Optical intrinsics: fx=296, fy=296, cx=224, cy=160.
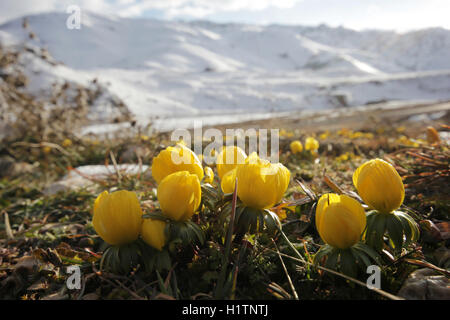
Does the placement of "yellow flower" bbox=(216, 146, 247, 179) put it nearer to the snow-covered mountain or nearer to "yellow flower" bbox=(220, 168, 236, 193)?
"yellow flower" bbox=(220, 168, 236, 193)

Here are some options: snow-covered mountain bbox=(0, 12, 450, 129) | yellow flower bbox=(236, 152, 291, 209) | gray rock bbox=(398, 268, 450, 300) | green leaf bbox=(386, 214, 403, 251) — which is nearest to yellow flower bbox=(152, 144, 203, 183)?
yellow flower bbox=(236, 152, 291, 209)

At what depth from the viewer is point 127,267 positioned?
34.9 inches

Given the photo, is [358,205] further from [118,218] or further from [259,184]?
[118,218]

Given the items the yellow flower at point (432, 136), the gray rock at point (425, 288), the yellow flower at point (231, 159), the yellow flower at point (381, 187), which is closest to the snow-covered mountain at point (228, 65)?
the yellow flower at point (432, 136)

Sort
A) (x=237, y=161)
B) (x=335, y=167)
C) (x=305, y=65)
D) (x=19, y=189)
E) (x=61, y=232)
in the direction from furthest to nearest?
(x=305, y=65) → (x=19, y=189) → (x=335, y=167) → (x=61, y=232) → (x=237, y=161)

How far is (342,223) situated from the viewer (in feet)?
2.56

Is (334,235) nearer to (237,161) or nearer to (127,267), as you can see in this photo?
(237,161)

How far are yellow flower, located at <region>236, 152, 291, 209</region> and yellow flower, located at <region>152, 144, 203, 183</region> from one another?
20cm

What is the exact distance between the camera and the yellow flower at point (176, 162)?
1037 millimetres

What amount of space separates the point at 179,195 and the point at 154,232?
131 mm

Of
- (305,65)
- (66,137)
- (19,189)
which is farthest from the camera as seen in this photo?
(305,65)

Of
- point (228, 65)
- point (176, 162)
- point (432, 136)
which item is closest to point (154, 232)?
point (176, 162)
